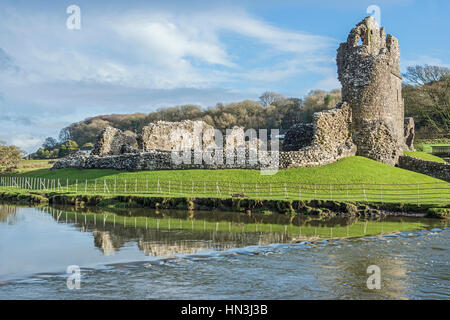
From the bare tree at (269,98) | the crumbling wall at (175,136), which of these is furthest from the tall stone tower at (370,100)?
the bare tree at (269,98)

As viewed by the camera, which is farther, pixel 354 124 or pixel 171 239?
pixel 354 124

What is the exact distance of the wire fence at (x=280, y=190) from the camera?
2325cm

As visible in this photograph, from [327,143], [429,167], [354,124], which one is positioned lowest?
[429,167]

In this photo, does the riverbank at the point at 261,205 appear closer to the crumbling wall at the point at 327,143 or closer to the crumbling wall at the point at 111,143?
the crumbling wall at the point at 327,143

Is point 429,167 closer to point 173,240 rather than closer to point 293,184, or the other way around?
point 293,184

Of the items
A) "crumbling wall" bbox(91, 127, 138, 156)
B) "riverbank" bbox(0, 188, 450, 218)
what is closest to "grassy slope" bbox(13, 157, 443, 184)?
"riverbank" bbox(0, 188, 450, 218)

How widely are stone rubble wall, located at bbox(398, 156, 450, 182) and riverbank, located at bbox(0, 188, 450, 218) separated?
377 inches

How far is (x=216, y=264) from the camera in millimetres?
11781

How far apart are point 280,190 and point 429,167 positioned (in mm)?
11103

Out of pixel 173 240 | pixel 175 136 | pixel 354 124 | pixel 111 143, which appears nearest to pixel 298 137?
pixel 354 124

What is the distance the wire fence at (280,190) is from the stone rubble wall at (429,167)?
2849 millimetres

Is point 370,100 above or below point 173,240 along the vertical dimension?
above

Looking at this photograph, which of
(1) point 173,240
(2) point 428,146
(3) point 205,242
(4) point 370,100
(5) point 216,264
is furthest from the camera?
(2) point 428,146
